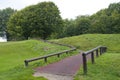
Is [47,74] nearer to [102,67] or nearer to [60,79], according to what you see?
[60,79]

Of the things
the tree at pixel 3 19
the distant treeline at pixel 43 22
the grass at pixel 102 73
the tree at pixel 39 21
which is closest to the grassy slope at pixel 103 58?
the grass at pixel 102 73

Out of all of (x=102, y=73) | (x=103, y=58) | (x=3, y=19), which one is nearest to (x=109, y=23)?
(x=3, y=19)

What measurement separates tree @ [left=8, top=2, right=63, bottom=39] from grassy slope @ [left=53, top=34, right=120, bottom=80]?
13696mm

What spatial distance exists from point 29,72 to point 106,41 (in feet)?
99.1

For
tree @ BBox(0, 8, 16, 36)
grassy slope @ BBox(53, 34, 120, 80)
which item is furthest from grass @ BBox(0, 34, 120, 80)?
tree @ BBox(0, 8, 16, 36)

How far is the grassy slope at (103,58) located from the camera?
509 inches

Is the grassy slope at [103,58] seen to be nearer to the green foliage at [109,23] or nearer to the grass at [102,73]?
the grass at [102,73]

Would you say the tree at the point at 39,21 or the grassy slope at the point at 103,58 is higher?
the tree at the point at 39,21

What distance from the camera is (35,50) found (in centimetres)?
3484

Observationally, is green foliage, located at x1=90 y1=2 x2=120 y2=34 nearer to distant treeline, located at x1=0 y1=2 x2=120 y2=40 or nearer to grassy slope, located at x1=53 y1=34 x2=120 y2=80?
distant treeline, located at x1=0 y1=2 x2=120 y2=40

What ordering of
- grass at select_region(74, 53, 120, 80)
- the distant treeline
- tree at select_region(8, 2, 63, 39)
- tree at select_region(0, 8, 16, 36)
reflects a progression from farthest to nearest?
tree at select_region(0, 8, 16, 36)
the distant treeline
tree at select_region(8, 2, 63, 39)
grass at select_region(74, 53, 120, 80)

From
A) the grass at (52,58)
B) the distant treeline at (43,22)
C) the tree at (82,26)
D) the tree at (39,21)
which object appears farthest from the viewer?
the tree at (82,26)

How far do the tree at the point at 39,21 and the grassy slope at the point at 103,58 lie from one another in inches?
539

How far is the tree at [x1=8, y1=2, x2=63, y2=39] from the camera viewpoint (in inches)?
2314
